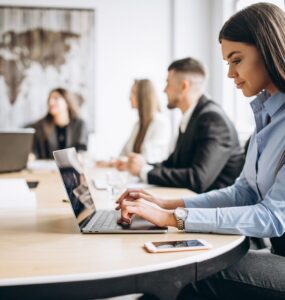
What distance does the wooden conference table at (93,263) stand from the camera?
3.02ft

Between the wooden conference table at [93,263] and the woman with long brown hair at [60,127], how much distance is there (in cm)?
299

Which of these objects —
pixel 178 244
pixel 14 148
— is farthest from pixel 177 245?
pixel 14 148

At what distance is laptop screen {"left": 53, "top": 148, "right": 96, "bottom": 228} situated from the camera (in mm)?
1330

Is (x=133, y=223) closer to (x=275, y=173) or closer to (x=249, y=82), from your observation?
(x=275, y=173)

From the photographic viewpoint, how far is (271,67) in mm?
1304

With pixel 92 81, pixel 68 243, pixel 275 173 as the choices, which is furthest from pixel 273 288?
pixel 92 81

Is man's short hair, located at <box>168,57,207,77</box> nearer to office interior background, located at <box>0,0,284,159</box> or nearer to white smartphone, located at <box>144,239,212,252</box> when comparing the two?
white smartphone, located at <box>144,239,212,252</box>

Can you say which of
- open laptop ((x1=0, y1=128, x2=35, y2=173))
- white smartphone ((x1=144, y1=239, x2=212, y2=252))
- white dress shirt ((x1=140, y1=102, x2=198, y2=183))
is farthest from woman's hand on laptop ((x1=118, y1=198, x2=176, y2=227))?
open laptop ((x1=0, y1=128, x2=35, y2=173))

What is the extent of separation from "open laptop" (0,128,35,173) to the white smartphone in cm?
162

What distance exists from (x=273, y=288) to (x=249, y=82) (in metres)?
0.59

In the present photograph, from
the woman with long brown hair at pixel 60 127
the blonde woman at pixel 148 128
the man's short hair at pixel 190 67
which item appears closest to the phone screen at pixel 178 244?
the man's short hair at pixel 190 67

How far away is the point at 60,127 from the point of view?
4.44 m

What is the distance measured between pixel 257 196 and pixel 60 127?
309 centimetres

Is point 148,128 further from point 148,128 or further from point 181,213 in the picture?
point 181,213
